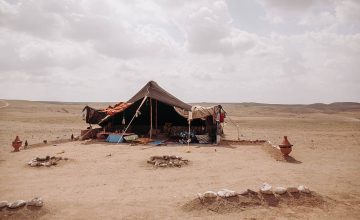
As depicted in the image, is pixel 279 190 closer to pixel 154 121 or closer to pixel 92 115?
pixel 154 121

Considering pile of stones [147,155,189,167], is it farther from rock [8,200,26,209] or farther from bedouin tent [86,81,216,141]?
bedouin tent [86,81,216,141]

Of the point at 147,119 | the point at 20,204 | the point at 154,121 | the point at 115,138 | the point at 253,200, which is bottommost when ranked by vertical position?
the point at 253,200

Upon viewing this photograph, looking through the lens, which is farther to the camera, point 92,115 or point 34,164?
point 92,115

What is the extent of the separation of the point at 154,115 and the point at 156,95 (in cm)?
197

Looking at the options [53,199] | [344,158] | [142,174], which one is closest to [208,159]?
[142,174]

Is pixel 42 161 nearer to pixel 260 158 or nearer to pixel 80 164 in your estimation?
pixel 80 164

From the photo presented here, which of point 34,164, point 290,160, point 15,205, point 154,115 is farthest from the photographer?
point 154,115

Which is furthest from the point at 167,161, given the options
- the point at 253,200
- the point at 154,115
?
the point at 154,115

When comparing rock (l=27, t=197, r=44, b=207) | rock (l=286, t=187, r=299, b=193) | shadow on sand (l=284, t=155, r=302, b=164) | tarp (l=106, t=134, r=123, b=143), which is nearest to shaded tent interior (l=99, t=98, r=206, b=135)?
tarp (l=106, t=134, r=123, b=143)

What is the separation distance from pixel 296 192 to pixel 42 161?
9.03 m

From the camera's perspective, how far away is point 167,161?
1227 cm

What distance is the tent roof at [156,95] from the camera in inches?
782

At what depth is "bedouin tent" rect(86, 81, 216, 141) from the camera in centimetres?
1973

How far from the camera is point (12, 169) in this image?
1158 cm
